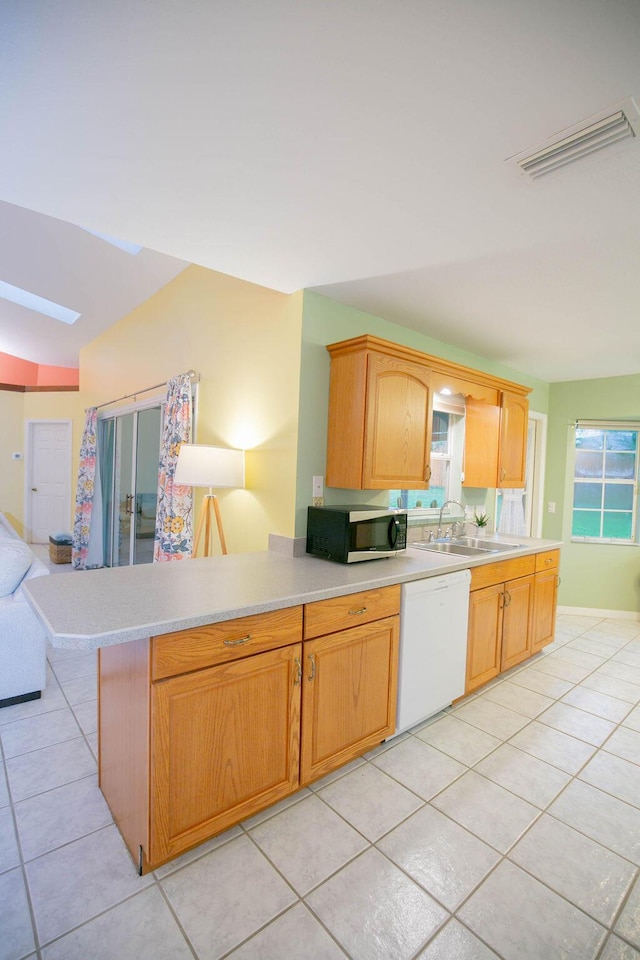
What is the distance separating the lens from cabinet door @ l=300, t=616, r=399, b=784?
6.06 feet

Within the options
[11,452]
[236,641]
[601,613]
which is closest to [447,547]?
[236,641]

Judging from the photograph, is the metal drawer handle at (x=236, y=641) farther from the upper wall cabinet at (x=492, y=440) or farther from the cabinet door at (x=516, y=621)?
the upper wall cabinet at (x=492, y=440)

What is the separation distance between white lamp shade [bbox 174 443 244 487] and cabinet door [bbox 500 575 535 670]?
1.89 meters

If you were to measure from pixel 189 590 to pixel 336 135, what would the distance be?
1.62 m

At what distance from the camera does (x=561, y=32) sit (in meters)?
1.01

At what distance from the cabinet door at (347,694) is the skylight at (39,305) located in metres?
4.72

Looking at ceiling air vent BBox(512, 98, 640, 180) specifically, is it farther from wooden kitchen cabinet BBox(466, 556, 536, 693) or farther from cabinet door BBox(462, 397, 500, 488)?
cabinet door BBox(462, 397, 500, 488)

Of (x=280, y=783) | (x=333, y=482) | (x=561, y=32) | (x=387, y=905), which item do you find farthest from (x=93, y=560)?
(x=561, y=32)

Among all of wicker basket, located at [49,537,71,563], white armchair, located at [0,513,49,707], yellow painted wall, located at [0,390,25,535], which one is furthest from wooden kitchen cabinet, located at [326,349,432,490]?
yellow painted wall, located at [0,390,25,535]

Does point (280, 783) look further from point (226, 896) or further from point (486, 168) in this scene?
point (486, 168)

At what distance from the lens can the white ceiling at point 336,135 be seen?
103cm

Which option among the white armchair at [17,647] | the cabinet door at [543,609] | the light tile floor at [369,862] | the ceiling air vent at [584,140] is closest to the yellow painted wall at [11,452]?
the white armchair at [17,647]

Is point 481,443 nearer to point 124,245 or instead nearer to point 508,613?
point 508,613

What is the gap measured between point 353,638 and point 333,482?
93cm
